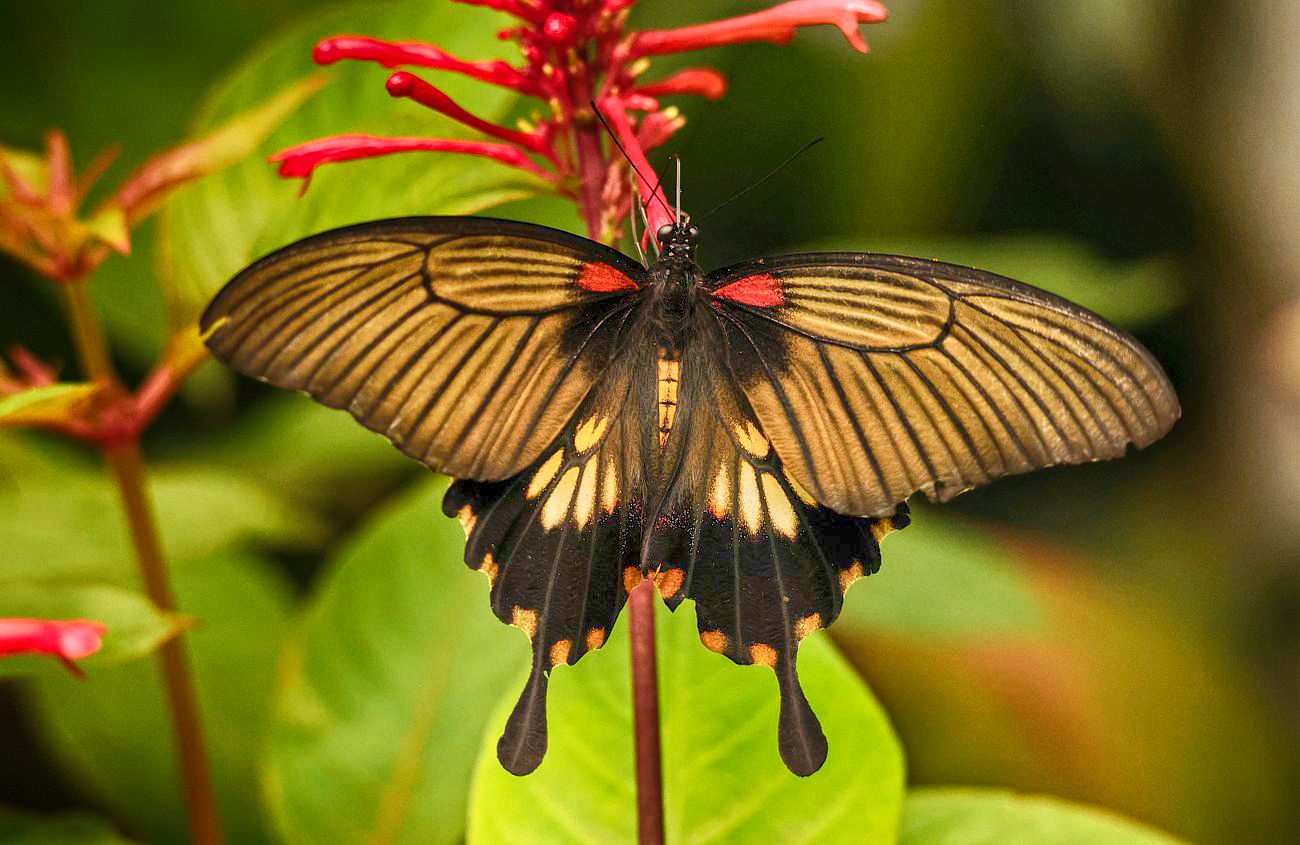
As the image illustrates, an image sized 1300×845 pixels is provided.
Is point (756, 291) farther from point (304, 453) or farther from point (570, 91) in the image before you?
point (304, 453)

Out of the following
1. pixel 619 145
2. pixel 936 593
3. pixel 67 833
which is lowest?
pixel 67 833

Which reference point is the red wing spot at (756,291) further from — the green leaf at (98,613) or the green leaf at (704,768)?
the green leaf at (98,613)

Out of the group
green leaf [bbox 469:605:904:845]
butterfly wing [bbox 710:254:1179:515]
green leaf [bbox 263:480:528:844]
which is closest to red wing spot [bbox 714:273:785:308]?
butterfly wing [bbox 710:254:1179:515]

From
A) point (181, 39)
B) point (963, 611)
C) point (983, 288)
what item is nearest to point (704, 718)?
point (983, 288)

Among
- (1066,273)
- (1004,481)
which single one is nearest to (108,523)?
(1066,273)

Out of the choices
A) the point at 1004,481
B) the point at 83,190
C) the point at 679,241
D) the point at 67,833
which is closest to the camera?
the point at 679,241

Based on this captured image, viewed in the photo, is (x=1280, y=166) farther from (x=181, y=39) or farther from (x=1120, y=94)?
(x=181, y=39)
